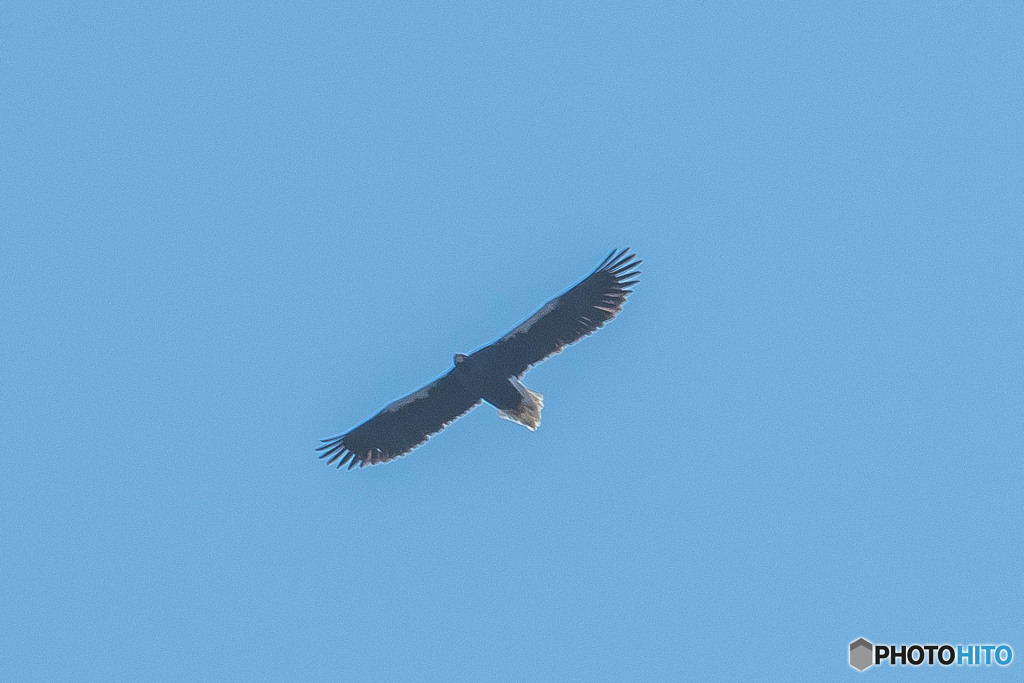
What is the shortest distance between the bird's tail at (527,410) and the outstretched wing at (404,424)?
0.68 m

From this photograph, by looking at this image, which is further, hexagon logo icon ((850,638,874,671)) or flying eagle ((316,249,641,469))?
hexagon logo icon ((850,638,874,671))

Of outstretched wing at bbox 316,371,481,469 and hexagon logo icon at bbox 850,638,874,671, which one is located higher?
outstretched wing at bbox 316,371,481,469

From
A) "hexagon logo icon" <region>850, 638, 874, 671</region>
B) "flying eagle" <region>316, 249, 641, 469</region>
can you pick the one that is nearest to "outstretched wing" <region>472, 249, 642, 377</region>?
"flying eagle" <region>316, 249, 641, 469</region>

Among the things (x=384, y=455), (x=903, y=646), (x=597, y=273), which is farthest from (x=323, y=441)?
(x=903, y=646)

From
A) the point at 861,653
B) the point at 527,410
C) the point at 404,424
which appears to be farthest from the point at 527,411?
Result: the point at 861,653

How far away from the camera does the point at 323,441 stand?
2870cm

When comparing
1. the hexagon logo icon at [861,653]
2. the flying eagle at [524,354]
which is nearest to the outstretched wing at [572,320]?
the flying eagle at [524,354]

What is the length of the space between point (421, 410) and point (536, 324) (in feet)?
9.64

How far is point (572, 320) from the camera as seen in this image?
2667 cm

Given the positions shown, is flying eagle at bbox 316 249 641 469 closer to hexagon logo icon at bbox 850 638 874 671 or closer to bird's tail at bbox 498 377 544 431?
bird's tail at bbox 498 377 544 431

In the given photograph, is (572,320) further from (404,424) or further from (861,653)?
(861,653)

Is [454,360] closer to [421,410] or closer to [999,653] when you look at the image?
[421,410]

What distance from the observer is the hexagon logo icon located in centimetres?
2911

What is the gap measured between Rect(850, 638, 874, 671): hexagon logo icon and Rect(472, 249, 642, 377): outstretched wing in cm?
819
